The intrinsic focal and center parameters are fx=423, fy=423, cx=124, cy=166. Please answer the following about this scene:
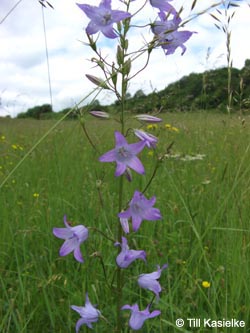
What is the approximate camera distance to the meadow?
5.48 feet

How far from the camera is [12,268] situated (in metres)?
2.11

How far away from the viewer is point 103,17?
4.01 feet

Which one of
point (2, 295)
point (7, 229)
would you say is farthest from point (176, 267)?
point (7, 229)

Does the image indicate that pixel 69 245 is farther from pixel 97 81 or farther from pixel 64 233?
pixel 97 81

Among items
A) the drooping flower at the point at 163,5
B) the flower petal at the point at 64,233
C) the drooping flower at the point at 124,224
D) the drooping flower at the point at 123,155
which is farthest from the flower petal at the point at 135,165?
the drooping flower at the point at 163,5

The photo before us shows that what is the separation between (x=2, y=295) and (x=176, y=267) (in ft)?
2.65

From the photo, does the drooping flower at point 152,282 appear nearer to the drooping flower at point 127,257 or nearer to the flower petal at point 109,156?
the drooping flower at point 127,257

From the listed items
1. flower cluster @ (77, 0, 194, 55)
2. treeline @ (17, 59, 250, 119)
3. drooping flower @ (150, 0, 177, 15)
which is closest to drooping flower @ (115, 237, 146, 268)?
treeline @ (17, 59, 250, 119)

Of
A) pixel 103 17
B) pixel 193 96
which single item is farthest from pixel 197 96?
pixel 103 17

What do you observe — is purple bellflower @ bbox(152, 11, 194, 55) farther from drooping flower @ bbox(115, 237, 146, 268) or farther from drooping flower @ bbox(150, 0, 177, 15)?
drooping flower @ bbox(115, 237, 146, 268)

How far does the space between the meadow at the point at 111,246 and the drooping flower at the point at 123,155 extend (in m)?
0.10

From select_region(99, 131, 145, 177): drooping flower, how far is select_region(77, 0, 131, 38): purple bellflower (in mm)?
328

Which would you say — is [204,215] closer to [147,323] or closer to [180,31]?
[147,323]

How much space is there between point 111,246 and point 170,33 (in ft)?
3.76
